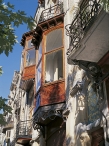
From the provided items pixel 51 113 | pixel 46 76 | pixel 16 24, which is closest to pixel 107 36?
pixel 16 24

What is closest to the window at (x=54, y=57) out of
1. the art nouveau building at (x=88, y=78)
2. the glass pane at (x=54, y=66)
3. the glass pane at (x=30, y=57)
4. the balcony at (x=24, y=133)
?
the glass pane at (x=54, y=66)

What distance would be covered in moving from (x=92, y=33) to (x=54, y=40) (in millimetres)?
6327

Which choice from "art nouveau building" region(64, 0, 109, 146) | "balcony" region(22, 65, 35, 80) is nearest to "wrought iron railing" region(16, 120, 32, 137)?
"balcony" region(22, 65, 35, 80)

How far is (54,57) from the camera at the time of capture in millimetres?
12594

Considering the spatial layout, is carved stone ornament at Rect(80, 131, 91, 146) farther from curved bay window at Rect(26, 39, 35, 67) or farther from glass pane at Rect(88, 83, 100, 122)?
curved bay window at Rect(26, 39, 35, 67)

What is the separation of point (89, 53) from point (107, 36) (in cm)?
90

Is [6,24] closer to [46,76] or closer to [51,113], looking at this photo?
[51,113]

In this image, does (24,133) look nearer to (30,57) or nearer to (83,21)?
(30,57)

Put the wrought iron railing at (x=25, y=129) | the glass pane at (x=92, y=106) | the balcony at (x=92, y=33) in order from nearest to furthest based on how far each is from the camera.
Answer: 1. the balcony at (x=92, y=33)
2. the glass pane at (x=92, y=106)
3. the wrought iron railing at (x=25, y=129)

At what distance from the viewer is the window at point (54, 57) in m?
12.3

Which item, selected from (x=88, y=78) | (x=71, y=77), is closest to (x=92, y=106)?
(x=88, y=78)

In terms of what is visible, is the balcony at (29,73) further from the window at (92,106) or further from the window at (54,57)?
the window at (92,106)

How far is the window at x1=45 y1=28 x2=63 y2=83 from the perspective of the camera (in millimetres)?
12277

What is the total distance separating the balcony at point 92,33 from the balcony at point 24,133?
886cm
